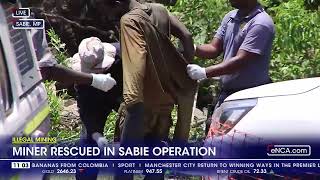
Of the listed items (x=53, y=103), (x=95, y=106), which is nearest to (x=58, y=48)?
(x=53, y=103)

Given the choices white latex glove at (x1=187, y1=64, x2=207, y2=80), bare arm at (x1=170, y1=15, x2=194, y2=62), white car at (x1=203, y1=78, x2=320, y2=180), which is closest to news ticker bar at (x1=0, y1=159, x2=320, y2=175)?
white car at (x1=203, y1=78, x2=320, y2=180)

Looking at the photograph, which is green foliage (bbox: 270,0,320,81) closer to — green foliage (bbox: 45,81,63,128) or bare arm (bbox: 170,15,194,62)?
bare arm (bbox: 170,15,194,62)

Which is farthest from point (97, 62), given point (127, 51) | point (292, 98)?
point (292, 98)

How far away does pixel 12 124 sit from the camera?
15.0 ft

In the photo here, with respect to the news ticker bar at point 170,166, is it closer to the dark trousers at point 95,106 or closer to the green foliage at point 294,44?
the dark trousers at point 95,106

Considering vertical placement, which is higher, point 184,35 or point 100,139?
point 184,35

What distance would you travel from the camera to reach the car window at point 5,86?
458cm

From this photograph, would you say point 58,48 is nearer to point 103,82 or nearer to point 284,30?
point 103,82

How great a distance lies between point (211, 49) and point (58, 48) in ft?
3.32

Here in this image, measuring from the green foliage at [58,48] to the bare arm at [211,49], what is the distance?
2.83ft

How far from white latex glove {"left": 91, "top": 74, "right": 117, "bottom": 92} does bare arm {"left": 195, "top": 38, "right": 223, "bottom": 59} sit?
593 mm

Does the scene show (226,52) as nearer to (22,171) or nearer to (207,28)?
(207,28)

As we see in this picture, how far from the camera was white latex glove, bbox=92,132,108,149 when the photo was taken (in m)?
4.91

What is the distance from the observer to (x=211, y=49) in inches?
199
